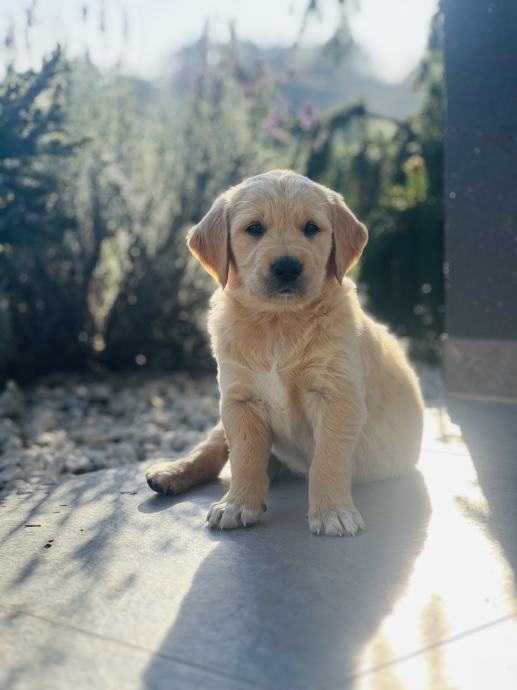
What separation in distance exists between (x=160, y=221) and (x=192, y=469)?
379 cm

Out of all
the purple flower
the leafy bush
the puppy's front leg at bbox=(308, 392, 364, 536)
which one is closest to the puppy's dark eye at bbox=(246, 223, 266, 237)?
the puppy's front leg at bbox=(308, 392, 364, 536)

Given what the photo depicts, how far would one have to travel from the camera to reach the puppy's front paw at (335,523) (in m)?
2.81

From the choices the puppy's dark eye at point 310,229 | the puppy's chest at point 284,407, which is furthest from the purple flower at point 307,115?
the puppy's chest at point 284,407

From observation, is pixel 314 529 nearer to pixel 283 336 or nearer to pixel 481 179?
pixel 283 336

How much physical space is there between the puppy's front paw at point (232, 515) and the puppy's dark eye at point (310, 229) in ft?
3.23

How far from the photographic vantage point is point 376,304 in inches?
295

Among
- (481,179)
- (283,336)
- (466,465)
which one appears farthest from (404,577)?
(481,179)

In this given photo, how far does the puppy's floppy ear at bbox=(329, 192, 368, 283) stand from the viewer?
3.19m

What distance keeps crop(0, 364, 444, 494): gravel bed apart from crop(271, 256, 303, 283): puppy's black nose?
1602mm

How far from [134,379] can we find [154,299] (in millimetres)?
648

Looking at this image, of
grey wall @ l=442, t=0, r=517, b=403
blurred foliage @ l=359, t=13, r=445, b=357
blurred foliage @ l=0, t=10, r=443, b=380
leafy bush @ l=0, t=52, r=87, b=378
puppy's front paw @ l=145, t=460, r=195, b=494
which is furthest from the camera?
blurred foliage @ l=359, t=13, r=445, b=357

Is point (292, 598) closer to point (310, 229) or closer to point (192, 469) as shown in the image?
point (192, 469)

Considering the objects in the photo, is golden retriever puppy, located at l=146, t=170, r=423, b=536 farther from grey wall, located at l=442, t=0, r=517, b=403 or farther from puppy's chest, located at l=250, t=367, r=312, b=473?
grey wall, located at l=442, t=0, r=517, b=403

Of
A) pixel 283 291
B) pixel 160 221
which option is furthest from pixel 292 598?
pixel 160 221
